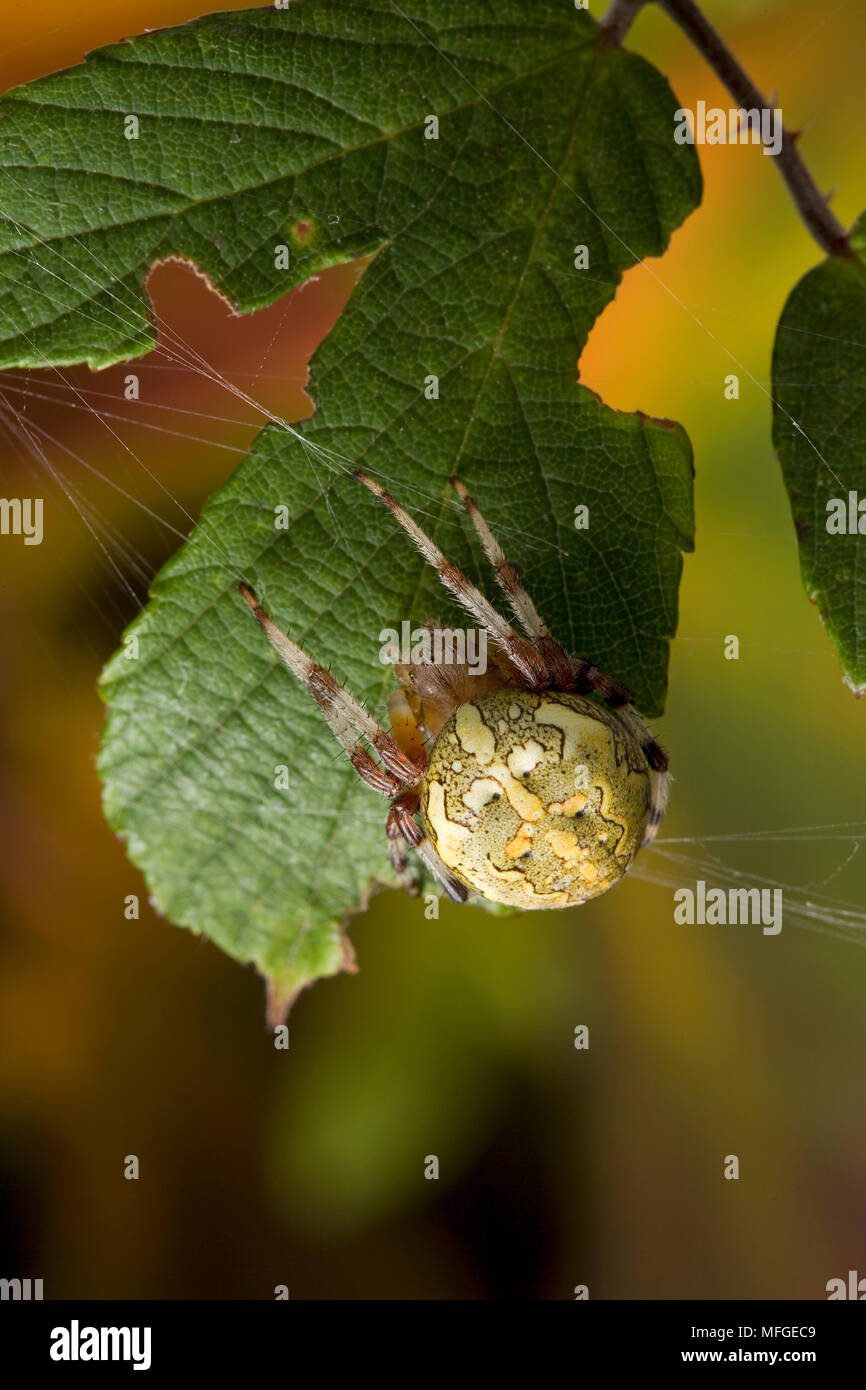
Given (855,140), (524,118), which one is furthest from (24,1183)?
(855,140)

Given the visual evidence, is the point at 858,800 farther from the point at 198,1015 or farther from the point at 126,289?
the point at 126,289

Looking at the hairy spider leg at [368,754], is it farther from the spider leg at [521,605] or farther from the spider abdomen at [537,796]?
the spider leg at [521,605]

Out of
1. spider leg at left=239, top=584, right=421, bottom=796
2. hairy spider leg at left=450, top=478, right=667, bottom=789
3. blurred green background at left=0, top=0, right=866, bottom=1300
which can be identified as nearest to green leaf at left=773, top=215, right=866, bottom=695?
hairy spider leg at left=450, top=478, right=667, bottom=789

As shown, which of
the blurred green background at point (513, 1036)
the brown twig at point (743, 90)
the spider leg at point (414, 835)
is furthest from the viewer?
the blurred green background at point (513, 1036)

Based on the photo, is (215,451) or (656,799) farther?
(215,451)

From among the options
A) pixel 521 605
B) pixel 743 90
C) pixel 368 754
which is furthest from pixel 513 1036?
pixel 743 90

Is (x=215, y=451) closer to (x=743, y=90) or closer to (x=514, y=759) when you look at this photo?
(x=514, y=759)

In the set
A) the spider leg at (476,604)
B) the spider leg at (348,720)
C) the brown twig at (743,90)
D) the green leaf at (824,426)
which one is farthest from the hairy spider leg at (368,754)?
the brown twig at (743,90)
